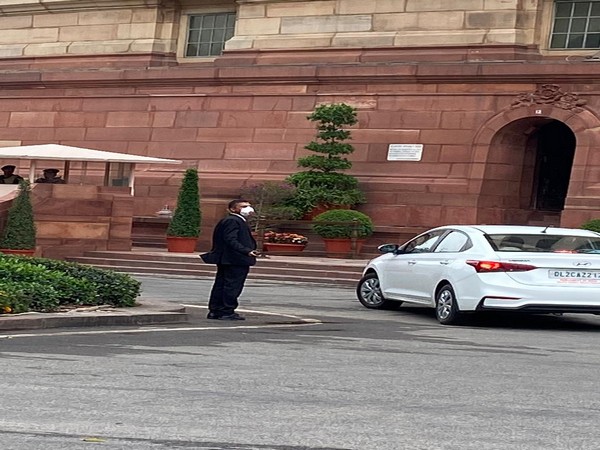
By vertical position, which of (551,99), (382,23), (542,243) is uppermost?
(382,23)

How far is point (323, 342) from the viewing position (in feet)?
47.6

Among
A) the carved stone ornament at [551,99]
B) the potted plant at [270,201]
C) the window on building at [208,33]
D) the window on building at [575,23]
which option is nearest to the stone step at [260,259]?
the potted plant at [270,201]

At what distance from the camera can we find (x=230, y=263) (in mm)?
17391

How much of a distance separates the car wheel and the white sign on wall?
52.5 ft

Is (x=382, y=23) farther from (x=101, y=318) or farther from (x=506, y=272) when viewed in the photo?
(x=101, y=318)

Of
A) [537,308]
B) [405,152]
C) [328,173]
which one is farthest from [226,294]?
[405,152]

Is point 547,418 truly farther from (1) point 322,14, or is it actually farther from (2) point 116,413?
(1) point 322,14

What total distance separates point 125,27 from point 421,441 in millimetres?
33832

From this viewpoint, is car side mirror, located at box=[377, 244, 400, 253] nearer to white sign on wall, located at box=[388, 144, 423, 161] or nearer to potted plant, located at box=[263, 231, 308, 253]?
potted plant, located at box=[263, 231, 308, 253]

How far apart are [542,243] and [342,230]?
13.8m

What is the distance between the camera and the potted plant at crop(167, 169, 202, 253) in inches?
1260

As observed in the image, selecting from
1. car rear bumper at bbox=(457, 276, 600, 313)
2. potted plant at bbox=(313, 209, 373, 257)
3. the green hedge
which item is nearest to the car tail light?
car rear bumper at bbox=(457, 276, 600, 313)

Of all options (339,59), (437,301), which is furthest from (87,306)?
(339,59)

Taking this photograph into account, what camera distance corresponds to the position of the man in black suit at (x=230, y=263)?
17.2m
